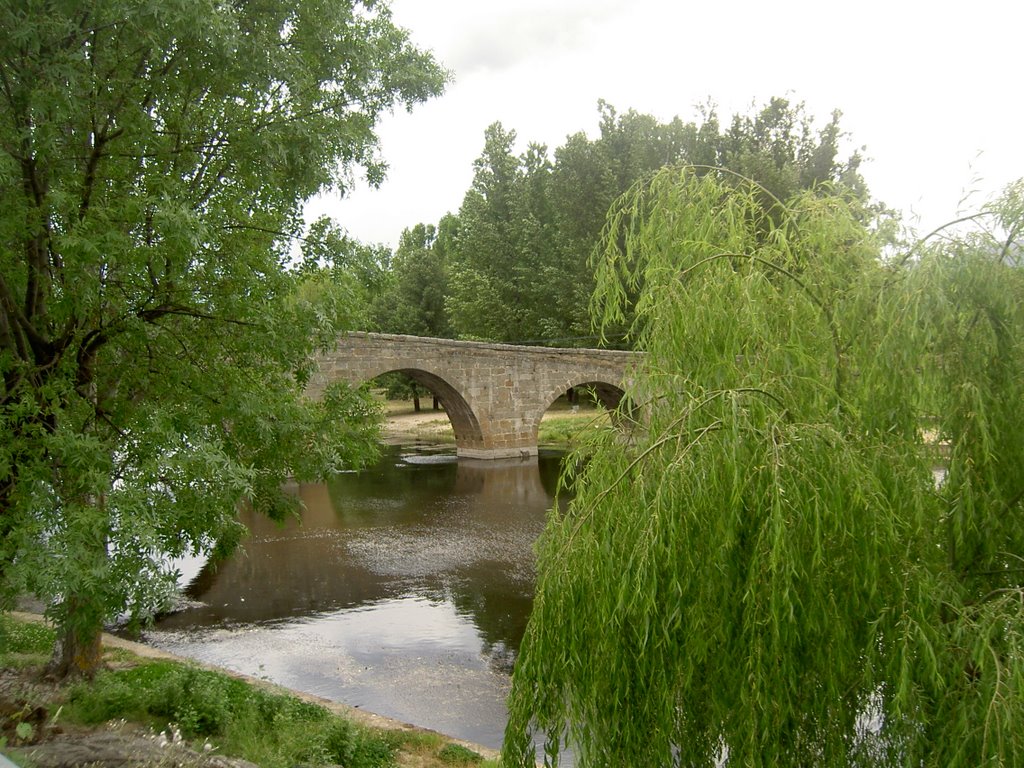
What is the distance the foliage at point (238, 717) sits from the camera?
6.34 m

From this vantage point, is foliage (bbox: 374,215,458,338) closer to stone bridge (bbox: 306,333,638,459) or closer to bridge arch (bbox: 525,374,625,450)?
bridge arch (bbox: 525,374,625,450)

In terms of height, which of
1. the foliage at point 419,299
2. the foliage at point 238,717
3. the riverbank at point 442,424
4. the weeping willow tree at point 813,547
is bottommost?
the foliage at point 238,717

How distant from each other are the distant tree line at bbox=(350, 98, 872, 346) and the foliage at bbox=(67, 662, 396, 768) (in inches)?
962

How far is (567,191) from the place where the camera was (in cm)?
3422

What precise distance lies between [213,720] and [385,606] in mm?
5496

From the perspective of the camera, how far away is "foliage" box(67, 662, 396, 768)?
6.34 m

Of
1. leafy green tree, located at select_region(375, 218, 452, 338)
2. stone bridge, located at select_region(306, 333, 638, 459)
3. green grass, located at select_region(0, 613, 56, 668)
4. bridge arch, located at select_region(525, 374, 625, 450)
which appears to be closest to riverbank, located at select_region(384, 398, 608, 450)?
bridge arch, located at select_region(525, 374, 625, 450)

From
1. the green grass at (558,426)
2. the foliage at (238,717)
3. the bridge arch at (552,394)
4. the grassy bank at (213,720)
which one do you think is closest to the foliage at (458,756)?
the grassy bank at (213,720)

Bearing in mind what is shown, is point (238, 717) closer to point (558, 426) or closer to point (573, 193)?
point (558, 426)

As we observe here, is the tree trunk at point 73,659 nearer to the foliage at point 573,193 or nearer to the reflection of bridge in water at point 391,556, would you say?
the reflection of bridge in water at point 391,556

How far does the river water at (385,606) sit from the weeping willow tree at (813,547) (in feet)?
12.1

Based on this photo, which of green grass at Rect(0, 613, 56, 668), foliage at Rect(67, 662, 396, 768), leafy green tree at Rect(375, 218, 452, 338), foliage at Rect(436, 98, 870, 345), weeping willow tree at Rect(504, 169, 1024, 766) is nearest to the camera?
weeping willow tree at Rect(504, 169, 1024, 766)

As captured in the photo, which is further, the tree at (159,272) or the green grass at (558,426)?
the green grass at (558,426)

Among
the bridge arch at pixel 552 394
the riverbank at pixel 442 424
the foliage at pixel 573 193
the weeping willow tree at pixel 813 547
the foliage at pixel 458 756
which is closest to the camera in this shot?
the weeping willow tree at pixel 813 547
